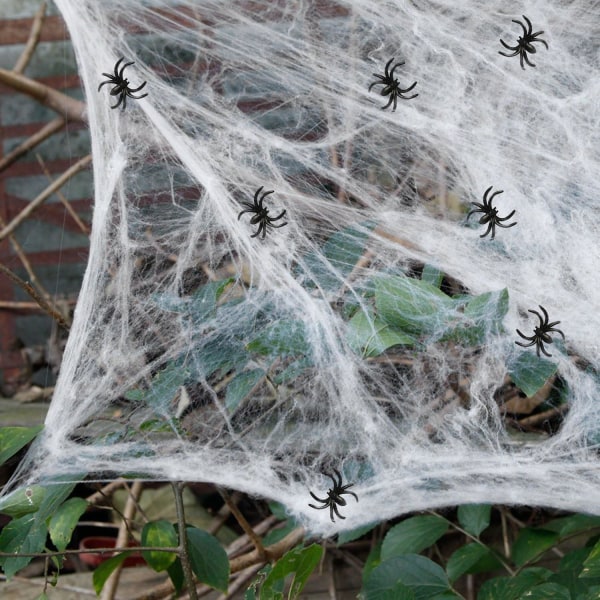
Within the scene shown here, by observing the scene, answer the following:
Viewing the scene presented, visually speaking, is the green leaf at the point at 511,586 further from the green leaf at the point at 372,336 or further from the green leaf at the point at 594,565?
the green leaf at the point at 372,336

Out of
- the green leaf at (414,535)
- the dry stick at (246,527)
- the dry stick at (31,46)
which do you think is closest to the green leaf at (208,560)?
the dry stick at (246,527)

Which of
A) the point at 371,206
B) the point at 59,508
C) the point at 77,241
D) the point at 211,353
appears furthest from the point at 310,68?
the point at 77,241

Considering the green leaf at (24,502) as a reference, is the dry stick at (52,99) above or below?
above

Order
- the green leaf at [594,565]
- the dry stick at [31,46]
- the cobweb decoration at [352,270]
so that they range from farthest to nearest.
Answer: the dry stick at [31,46] → the cobweb decoration at [352,270] → the green leaf at [594,565]

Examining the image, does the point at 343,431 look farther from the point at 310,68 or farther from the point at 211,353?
the point at 310,68

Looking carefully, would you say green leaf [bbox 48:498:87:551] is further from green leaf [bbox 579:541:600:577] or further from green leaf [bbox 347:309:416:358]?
green leaf [bbox 579:541:600:577]

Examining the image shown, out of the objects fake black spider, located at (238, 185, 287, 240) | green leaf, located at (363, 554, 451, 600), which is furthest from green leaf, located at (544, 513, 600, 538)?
fake black spider, located at (238, 185, 287, 240)

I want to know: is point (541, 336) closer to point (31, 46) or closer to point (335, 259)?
A: point (335, 259)
